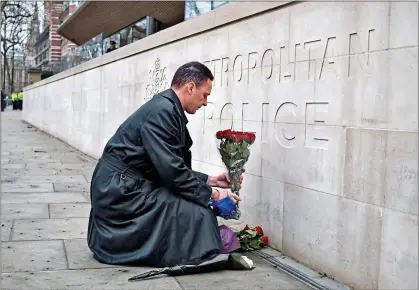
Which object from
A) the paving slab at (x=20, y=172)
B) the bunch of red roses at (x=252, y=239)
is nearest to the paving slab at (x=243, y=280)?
the bunch of red roses at (x=252, y=239)

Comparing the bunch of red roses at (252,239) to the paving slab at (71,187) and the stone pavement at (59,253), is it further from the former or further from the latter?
the paving slab at (71,187)

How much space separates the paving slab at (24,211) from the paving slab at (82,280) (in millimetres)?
2163

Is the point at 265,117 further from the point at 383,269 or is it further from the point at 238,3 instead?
the point at 383,269

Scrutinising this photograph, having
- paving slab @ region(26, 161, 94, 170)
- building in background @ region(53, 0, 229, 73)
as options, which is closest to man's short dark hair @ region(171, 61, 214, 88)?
building in background @ region(53, 0, 229, 73)

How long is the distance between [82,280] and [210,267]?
2.98ft

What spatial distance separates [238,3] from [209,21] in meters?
0.81

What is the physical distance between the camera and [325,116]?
4.20 meters

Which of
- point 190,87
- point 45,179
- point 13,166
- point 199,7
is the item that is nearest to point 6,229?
point 190,87

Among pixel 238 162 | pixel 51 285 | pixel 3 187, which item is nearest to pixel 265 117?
pixel 238 162

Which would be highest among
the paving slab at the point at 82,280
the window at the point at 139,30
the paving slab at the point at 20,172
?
the window at the point at 139,30

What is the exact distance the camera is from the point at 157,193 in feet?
13.9

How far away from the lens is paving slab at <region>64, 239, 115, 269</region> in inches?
168

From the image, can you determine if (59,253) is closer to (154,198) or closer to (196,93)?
(154,198)

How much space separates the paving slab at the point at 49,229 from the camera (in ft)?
17.0
